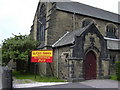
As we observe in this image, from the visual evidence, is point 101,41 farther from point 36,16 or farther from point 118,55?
point 36,16

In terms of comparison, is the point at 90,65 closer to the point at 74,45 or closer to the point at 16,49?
the point at 74,45

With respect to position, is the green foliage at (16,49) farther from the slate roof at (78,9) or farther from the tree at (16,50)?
the slate roof at (78,9)

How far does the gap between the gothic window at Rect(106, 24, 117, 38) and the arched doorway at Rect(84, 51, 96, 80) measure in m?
10.4

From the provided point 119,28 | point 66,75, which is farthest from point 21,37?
point 119,28

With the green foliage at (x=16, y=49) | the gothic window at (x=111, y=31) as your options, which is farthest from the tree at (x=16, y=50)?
the gothic window at (x=111, y=31)

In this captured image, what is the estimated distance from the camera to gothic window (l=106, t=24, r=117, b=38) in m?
22.8

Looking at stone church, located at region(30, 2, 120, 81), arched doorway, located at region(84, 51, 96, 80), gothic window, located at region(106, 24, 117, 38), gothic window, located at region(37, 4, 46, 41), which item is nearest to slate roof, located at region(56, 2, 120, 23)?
stone church, located at region(30, 2, 120, 81)

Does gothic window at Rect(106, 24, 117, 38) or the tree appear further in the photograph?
gothic window at Rect(106, 24, 117, 38)

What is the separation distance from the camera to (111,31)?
923 inches

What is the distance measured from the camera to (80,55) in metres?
13.0

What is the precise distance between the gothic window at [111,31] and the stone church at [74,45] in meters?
0.98

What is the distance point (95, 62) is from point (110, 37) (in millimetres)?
10860

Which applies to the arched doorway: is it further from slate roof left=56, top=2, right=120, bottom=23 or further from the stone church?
slate roof left=56, top=2, right=120, bottom=23

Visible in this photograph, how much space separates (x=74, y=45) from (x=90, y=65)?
9.87 feet
